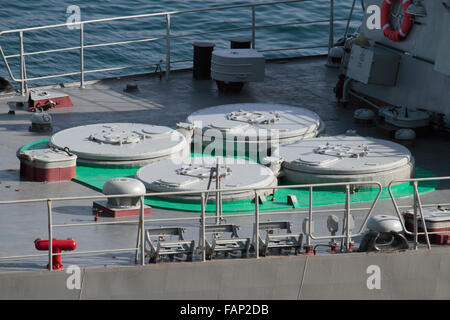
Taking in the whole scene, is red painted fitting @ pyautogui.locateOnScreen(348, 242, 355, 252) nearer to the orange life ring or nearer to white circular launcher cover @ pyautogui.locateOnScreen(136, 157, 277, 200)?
white circular launcher cover @ pyautogui.locateOnScreen(136, 157, 277, 200)

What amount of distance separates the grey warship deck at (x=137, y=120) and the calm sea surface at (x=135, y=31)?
1242 centimetres

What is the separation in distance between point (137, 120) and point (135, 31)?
20.1m

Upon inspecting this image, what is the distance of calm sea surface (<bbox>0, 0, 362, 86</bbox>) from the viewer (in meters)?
30.6

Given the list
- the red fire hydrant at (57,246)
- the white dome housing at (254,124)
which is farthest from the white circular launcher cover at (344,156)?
the red fire hydrant at (57,246)

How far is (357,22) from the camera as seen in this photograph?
38531 millimetres

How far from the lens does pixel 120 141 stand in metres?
12.5

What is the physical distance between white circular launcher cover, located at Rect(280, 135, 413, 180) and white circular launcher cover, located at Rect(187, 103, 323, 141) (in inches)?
19.4

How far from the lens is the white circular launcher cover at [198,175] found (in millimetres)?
11109

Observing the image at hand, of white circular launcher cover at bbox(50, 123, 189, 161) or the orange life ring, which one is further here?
the orange life ring

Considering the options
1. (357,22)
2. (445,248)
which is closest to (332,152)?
(445,248)

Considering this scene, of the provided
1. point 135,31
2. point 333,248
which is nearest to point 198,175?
point 333,248

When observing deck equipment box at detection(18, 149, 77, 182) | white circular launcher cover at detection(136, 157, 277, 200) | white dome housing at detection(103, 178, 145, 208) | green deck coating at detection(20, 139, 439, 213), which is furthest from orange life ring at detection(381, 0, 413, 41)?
white dome housing at detection(103, 178, 145, 208)

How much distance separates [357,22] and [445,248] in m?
29.6
